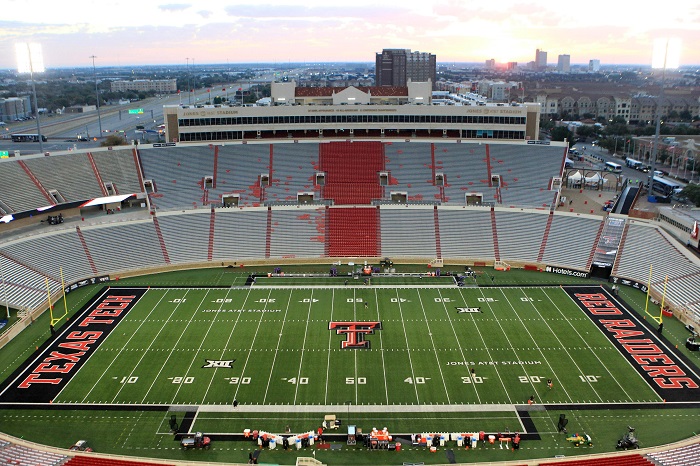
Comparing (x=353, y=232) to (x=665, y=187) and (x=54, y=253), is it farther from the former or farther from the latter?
(x=665, y=187)

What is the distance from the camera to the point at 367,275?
45.5m

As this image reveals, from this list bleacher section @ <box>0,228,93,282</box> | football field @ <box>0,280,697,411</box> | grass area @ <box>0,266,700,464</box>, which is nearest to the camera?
grass area @ <box>0,266,700,464</box>

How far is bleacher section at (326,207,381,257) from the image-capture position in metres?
49.0

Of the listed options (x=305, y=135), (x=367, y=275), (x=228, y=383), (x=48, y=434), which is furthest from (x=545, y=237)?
(x=48, y=434)

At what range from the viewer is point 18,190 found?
50.2 meters

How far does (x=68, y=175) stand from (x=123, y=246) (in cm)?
1164

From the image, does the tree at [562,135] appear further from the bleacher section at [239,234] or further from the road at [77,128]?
the road at [77,128]

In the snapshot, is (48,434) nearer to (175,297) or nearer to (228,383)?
(228,383)

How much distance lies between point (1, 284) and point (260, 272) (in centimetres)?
1770

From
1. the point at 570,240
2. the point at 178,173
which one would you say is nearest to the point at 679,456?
the point at 570,240

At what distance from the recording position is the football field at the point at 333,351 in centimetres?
2878

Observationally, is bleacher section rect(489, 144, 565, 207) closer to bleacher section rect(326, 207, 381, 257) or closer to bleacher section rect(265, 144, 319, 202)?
bleacher section rect(326, 207, 381, 257)

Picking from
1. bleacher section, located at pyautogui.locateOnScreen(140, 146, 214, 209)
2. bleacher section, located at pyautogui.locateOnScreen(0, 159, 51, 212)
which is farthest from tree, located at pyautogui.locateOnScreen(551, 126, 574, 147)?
bleacher section, located at pyautogui.locateOnScreen(0, 159, 51, 212)

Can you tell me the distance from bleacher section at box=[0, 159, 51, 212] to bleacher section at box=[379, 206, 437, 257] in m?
29.1
